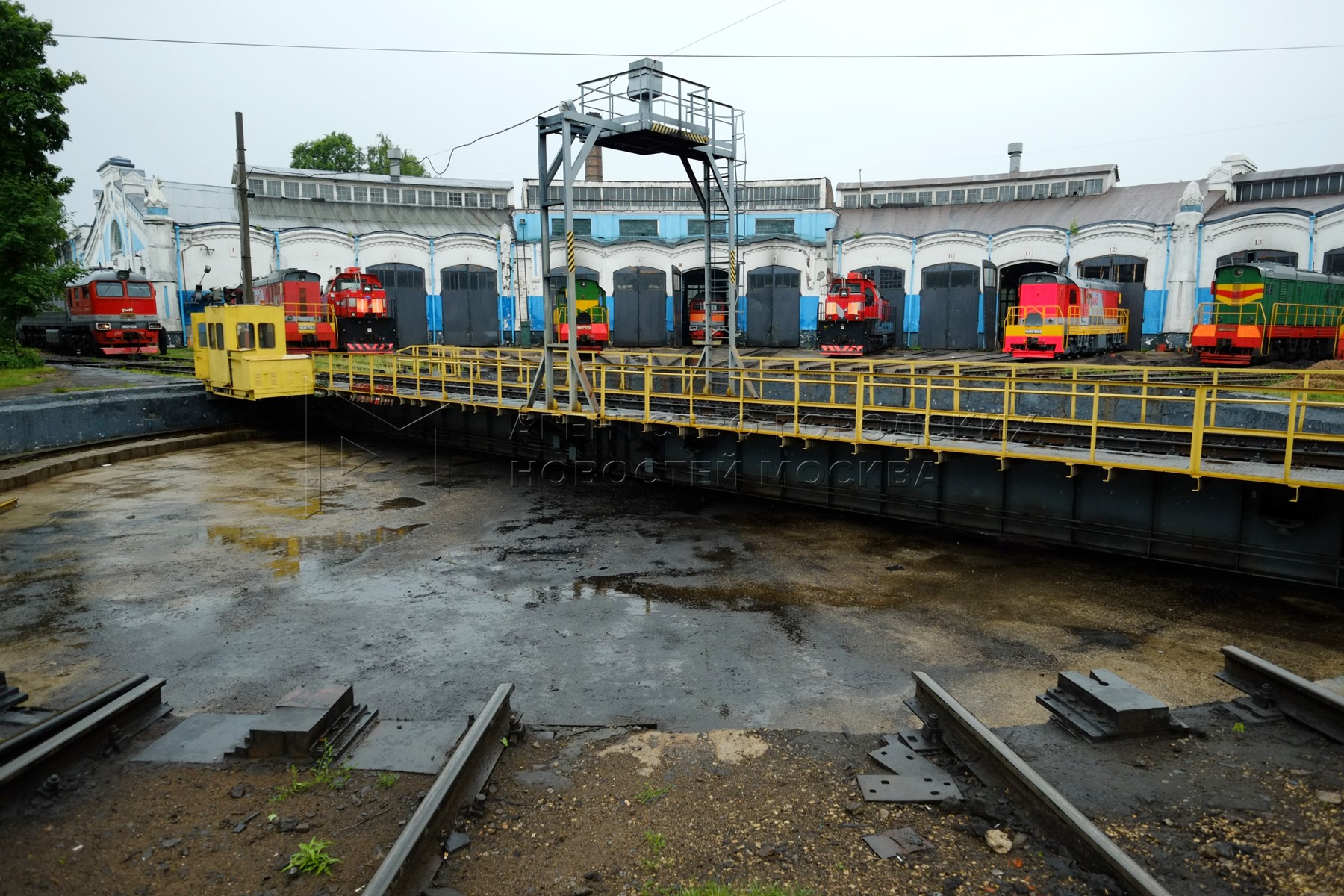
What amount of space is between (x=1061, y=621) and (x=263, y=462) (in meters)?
18.0

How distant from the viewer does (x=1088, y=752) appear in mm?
5395

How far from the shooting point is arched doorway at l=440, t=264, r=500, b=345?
133 ft

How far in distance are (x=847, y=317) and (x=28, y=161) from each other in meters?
28.3

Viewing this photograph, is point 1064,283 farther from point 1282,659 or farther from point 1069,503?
point 1282,659

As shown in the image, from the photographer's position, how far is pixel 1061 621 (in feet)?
31.2

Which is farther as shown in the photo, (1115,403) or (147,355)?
(147,355)

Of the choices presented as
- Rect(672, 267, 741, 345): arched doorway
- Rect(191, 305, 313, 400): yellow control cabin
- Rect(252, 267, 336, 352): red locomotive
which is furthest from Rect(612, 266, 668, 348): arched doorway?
Rect(191, 305, 313, 400): yellow control cabin

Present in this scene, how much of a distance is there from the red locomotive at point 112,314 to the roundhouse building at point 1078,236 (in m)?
29.9

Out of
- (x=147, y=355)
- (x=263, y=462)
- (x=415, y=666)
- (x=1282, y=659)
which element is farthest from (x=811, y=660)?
(x=147, y=355)

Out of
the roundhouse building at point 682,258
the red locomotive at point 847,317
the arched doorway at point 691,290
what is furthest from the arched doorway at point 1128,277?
the arched doorway at point 691,290

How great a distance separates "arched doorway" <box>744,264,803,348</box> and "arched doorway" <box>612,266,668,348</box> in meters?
4.40

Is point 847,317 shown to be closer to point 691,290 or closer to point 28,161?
point 691,290

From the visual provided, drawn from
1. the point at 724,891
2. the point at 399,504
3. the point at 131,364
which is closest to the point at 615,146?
the point at 399,504

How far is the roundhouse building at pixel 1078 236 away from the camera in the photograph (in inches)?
A: 1190
